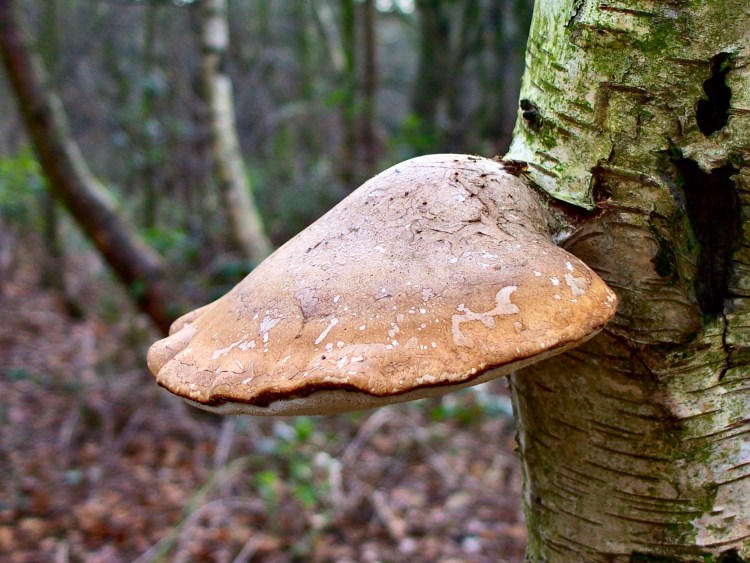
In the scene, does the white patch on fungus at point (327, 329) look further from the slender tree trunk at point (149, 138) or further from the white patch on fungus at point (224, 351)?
the slender tree trunk at point (149, 138)

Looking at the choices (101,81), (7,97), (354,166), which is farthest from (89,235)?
(7,97)

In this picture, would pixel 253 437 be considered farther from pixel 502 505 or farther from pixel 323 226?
pixel 323 226

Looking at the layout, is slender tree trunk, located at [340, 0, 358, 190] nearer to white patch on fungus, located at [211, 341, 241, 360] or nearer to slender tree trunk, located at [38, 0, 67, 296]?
slender tree trunk, located at [38, 0, 67, 296]

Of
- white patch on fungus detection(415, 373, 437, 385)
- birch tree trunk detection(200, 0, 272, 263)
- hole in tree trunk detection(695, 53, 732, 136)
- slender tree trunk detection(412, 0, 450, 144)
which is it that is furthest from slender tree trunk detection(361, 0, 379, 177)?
white patch on fungus detection(415, 373, 437, 385)

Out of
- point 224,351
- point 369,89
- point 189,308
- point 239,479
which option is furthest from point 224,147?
point 224,351

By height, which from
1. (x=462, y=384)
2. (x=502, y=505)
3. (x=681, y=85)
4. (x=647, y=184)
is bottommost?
(x=502, y=505)

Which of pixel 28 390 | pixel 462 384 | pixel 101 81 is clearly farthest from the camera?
pixel 101 81

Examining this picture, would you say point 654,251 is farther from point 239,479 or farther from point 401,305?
point 239,479
